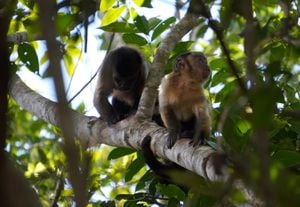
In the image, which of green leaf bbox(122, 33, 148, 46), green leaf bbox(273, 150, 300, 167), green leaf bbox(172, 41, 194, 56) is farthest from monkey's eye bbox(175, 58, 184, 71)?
green leaf bbox(273, 150, 300, 167)

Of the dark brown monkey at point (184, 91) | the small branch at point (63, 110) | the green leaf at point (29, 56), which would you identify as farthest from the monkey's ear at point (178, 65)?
the small branch at point (63, 110)

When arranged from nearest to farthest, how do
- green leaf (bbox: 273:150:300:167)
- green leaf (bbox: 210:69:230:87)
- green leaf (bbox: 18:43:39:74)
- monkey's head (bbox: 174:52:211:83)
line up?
green leaf (bbox: 273:150:300:167) → green leaf (bbox: 210:69:230:87) → green leaf (bbox: 18:43:39:74) → monkey's head (bbox: 174:52:211:83)

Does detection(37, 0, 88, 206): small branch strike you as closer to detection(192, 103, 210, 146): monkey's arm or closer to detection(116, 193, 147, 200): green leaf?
detection(116, 193, 147, 200): green leaf

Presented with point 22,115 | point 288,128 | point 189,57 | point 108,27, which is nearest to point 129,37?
point 108,27

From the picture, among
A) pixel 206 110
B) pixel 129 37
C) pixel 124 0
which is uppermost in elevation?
pixel 124 0

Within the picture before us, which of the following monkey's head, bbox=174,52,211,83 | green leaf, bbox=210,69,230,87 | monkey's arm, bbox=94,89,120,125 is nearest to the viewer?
green leaf, bbox=210,69,230,87

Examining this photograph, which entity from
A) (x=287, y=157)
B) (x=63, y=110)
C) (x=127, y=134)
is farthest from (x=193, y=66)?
(x=63, y=110)

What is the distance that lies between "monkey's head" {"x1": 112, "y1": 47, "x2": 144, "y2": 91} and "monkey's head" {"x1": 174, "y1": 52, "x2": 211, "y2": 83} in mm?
1369

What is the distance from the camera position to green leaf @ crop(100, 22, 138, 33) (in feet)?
16.2

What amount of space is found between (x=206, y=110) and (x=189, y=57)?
2.19 feet

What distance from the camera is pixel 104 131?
4.76 m

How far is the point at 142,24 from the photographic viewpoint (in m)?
5.07

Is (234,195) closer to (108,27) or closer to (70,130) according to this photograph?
(70,130)

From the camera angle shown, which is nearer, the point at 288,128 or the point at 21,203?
the point at 21,203
